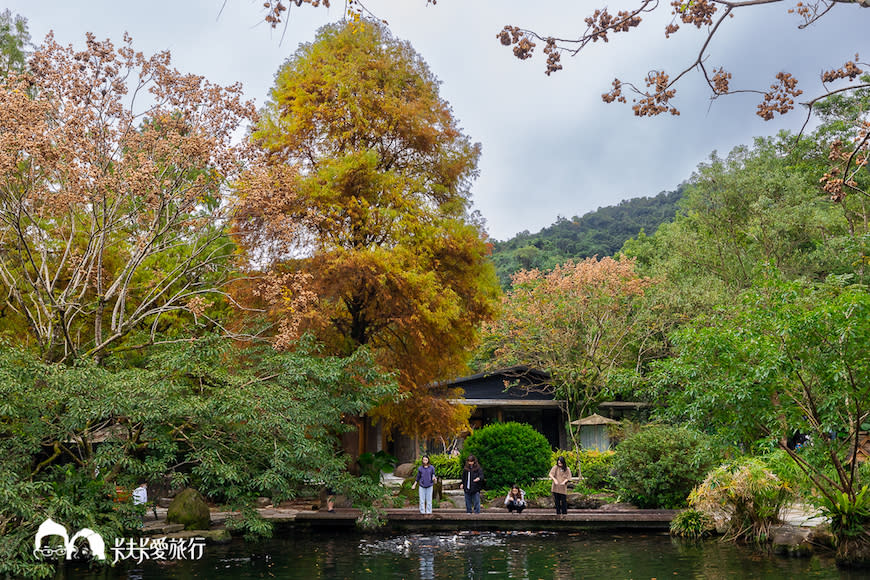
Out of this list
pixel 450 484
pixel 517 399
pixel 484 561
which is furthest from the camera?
pixel 517 399

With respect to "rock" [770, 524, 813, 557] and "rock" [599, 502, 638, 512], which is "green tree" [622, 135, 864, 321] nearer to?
"rock" [599, 502, 638, 512]

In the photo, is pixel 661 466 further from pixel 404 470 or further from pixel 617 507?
pixel 404 470

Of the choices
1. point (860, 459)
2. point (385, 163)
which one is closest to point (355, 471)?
point (385, 163)

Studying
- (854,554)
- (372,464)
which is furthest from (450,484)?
(854,554)

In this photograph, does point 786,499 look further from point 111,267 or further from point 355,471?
point 111,267

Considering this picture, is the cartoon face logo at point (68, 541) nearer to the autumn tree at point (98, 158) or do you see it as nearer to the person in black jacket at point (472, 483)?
the autumn tree at point (98, 158)

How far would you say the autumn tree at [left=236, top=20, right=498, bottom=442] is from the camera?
1628 centimetres

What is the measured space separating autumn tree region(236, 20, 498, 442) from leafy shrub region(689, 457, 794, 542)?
6.61m

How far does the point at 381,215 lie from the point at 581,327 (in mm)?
12474

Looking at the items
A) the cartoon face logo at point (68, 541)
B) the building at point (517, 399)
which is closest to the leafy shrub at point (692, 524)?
the cartoon face logo at point (68, 541)

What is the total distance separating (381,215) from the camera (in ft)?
55.5

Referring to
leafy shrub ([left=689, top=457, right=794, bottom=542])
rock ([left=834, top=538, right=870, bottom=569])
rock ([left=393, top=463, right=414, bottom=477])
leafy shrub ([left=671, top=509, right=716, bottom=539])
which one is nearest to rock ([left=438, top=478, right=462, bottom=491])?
rock ([left=393, top=463, right=414, bottom=477])

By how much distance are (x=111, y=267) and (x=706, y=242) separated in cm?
2360

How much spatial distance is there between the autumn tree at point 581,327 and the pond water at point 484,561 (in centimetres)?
1166
